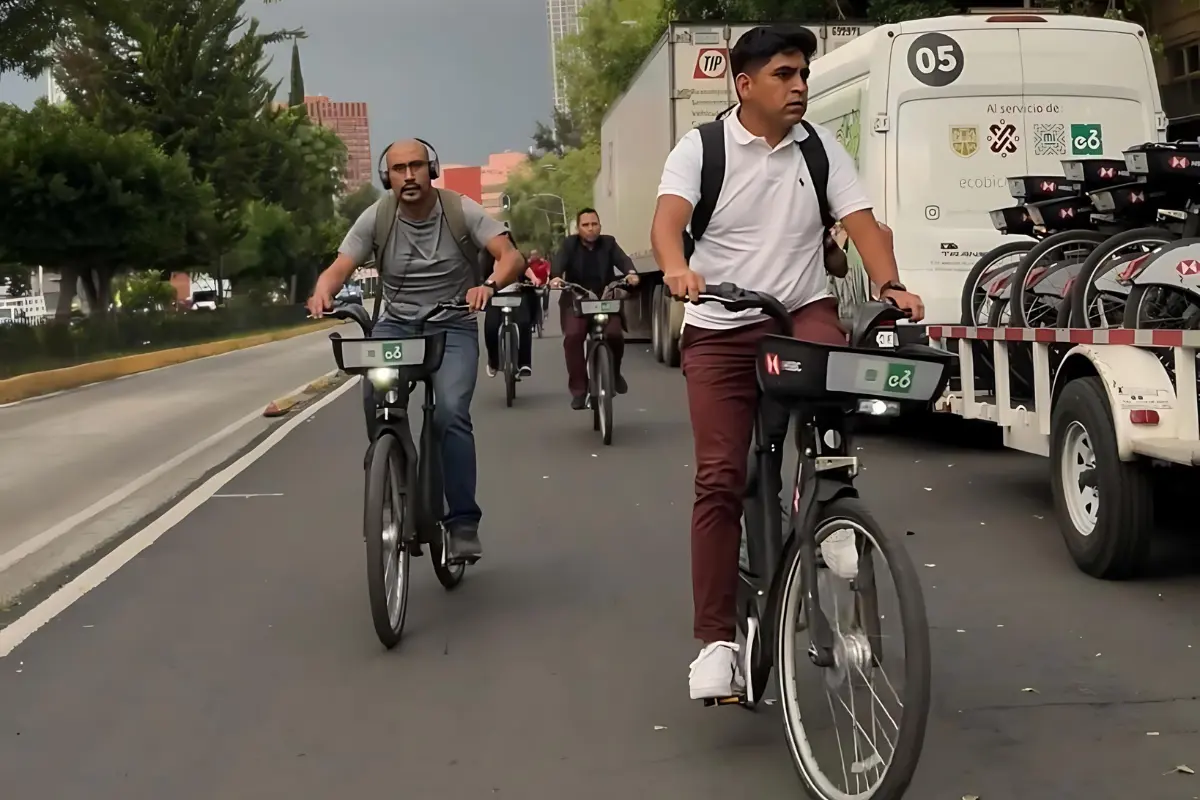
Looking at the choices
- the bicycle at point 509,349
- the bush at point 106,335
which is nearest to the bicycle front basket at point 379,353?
the bush at point 106,335

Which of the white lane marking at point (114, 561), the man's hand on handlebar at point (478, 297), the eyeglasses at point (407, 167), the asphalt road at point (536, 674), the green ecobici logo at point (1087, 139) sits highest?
the green ecobici logo at point (1087, 139)

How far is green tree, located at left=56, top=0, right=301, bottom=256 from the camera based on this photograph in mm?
46344

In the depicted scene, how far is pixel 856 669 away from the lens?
12.6 ft

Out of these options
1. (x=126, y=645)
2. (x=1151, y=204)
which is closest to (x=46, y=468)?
(x=126, y=645)

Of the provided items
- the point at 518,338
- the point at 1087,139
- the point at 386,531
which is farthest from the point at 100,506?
the point at 1087,139

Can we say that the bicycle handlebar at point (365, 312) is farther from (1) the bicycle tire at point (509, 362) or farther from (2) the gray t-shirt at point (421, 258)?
(1) the bicycle tire at point (509, 362)

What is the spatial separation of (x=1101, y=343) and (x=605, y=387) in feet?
18.3

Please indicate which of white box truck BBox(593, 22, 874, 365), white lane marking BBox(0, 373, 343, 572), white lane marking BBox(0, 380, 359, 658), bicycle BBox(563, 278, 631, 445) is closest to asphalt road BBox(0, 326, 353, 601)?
white lane marking BBox(0, 373, 343, 572)

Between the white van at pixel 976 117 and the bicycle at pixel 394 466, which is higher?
the white van at pixel 976 117

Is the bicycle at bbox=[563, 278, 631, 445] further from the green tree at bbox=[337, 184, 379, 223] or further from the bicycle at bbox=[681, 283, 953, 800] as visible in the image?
the green tree at bbox=[337, 184, 379, 223]

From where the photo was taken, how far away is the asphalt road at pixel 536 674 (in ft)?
14.5

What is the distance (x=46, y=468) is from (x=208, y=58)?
3730 centimetres

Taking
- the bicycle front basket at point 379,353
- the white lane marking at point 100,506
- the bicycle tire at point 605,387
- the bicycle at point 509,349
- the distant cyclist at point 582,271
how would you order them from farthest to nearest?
the bicycle at point 509,349 → the distant cyclist at point 582,271 → the bicycle tire at point 605,387 → the white lane marking at point 100,506 → the bicycle front basket at point 379,353

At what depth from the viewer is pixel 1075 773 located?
4.27 metres
